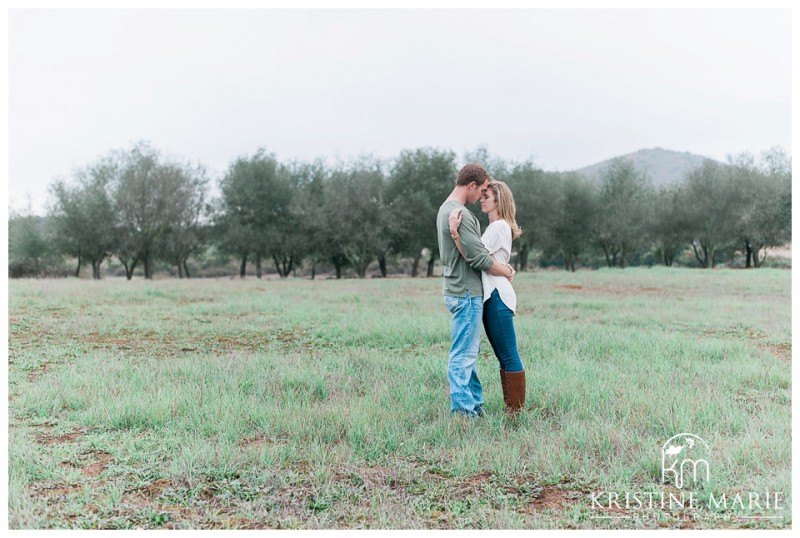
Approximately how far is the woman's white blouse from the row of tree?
118ft

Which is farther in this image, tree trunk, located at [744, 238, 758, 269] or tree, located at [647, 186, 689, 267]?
tree, located at [647, 186, 689, 267]

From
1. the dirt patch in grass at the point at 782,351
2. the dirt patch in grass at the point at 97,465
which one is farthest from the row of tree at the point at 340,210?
the dirt patch in grass at the point at 97,465

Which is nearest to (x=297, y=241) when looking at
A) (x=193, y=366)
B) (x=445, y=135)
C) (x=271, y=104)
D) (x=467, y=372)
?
(x=445, y=135)

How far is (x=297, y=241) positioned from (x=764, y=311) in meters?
37.6

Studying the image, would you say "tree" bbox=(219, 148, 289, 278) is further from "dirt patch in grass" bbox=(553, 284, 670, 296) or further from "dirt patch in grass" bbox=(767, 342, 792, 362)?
"dirt patch in grass" bbox=(767, 342, 792, 362)

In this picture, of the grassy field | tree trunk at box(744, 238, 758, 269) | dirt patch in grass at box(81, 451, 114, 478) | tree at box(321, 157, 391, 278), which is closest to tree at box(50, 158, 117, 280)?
tree at box(321, 157, 391, 278)

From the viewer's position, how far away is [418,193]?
4306cm

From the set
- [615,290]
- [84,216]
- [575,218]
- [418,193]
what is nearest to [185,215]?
[84,216]

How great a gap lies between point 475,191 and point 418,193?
37.7m

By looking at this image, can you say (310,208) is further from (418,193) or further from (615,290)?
(615,290)

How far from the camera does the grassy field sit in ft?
12.7

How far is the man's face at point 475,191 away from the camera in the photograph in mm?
5605

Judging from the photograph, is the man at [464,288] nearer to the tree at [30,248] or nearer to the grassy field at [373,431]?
the grassy field at [373,431]

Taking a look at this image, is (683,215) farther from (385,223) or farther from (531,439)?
(531,439)
